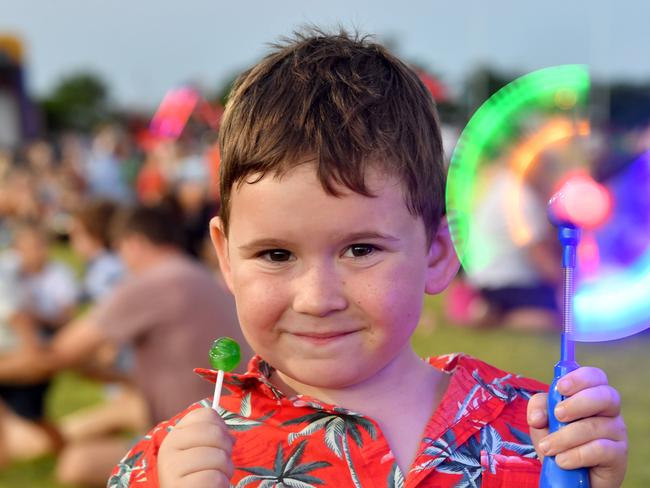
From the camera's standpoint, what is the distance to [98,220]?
519cm

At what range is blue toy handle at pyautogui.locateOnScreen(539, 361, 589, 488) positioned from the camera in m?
1.05

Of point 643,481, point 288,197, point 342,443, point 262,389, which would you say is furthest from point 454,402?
point 643,481

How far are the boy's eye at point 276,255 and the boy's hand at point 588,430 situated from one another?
40cm

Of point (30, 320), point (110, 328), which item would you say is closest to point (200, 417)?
point (110, 328)

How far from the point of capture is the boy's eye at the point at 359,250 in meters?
1.19

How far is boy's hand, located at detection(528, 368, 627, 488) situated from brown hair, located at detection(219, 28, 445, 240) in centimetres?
35

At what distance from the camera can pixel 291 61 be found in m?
1.32

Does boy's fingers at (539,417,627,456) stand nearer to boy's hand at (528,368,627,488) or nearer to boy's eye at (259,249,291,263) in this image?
boy's hand at (528,368,627,488)

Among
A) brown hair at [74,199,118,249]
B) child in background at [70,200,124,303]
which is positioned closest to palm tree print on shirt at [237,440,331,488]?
child in background at [70,200,124,303]

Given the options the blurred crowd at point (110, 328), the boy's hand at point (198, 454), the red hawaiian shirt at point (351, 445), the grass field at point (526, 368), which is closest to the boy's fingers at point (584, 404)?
the red hawaiian shirt at point (351, 445)

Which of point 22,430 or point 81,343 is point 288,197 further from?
point 22,430

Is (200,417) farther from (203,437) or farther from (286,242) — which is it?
(286,242)

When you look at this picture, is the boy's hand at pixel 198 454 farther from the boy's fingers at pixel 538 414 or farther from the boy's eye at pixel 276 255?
the boy's fingers at pixel 538 414

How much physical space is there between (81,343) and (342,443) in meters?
2.77
